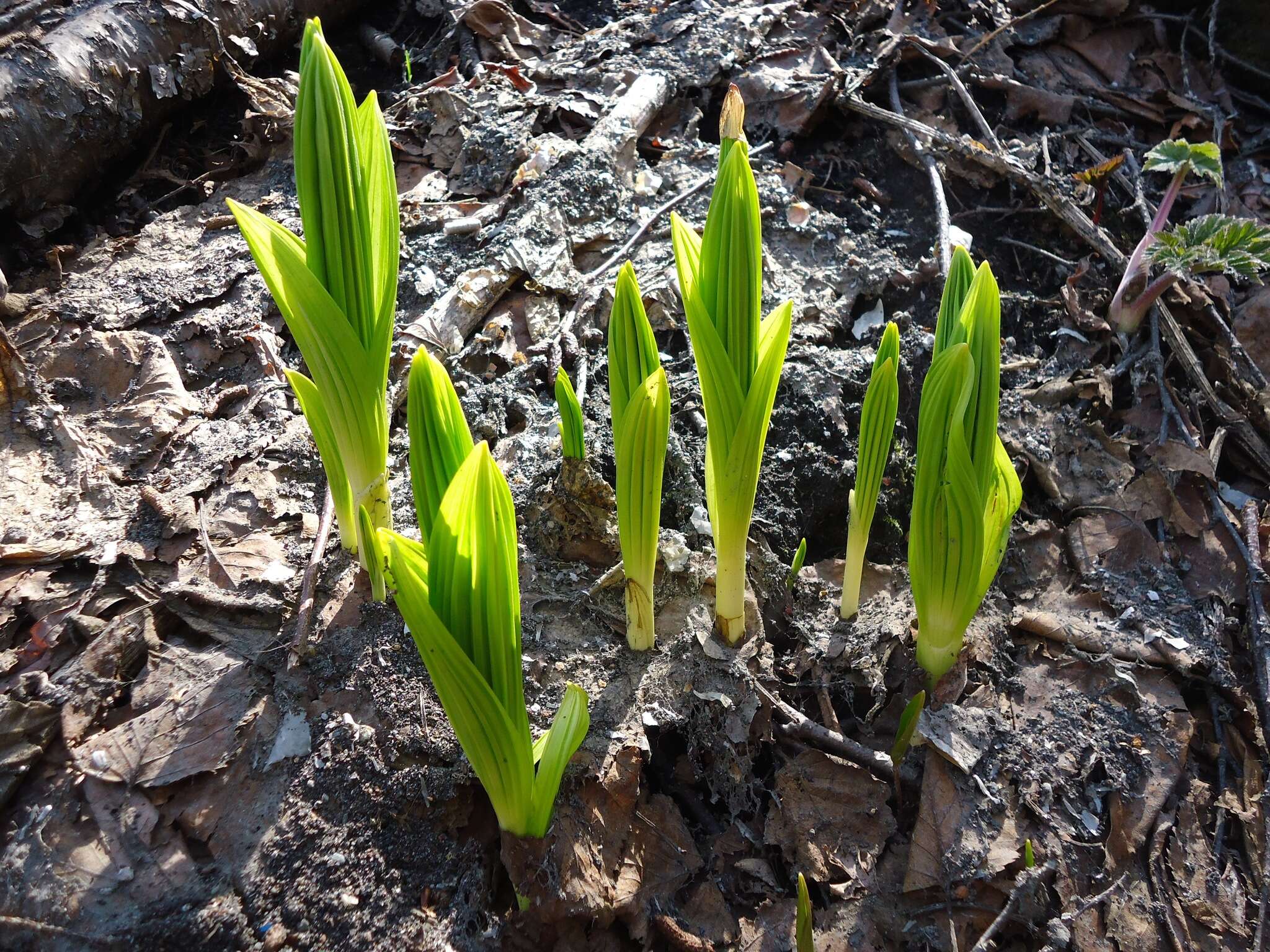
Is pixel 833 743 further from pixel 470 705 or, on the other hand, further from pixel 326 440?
pixel 326 440

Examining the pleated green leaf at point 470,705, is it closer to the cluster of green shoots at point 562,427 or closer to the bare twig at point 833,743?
the cluster of green shoots at point 562,427

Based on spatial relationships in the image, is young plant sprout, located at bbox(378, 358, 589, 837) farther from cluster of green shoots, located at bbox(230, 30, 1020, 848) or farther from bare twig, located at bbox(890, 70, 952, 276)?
bare twig, located at bbox(890, 70, 952, 276)

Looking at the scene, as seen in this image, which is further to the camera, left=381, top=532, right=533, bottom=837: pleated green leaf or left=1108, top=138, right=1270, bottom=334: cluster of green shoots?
left=1108, top=138, right=1270, bottom=334: cluster of green shoots

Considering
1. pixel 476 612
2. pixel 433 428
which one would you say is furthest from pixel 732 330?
pixel 476 612

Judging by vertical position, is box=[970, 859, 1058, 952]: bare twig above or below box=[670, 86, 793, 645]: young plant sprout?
below

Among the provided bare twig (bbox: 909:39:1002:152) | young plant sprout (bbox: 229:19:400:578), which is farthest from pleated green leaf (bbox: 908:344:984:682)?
bare twig (bbox: 909:39:1002:152)

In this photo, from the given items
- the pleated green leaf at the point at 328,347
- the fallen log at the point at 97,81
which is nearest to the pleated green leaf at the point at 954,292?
the pleated green leaf at the point at 328,347
